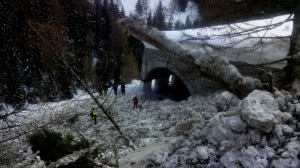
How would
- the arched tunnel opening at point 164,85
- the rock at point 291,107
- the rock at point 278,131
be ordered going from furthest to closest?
the arched tunnel opening at point 164,85, the rock at point 291,107, the rock at point 278,131

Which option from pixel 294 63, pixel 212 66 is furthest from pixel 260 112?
pixel 294 63

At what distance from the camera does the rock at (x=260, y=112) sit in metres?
3.56

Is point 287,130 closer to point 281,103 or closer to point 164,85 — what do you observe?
point 281,103

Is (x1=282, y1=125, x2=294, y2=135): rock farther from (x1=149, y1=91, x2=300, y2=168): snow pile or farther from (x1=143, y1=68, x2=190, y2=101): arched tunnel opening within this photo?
(x1=143, y1=68, x2=190, y2=101): arched tunnel opening

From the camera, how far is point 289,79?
17.5 feet

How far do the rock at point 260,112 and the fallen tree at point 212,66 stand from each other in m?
0.77

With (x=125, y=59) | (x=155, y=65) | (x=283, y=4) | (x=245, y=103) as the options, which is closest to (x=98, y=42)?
(x=125, y=59)

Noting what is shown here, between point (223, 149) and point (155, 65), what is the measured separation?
22850 millimetres

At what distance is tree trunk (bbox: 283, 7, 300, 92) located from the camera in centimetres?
515

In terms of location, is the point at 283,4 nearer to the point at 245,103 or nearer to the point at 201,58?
the point at 201,58

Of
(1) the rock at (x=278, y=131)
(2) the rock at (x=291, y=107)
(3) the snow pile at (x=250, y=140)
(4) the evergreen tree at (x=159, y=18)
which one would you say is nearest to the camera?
(3) the snow pile at (x=250, y=140)

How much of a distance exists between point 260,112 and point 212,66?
5.80 ft

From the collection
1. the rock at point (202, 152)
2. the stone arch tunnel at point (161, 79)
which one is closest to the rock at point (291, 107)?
the rock at point (202, 152)

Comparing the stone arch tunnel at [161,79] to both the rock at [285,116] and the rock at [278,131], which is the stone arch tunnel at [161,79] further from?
the rock at [278,131]
